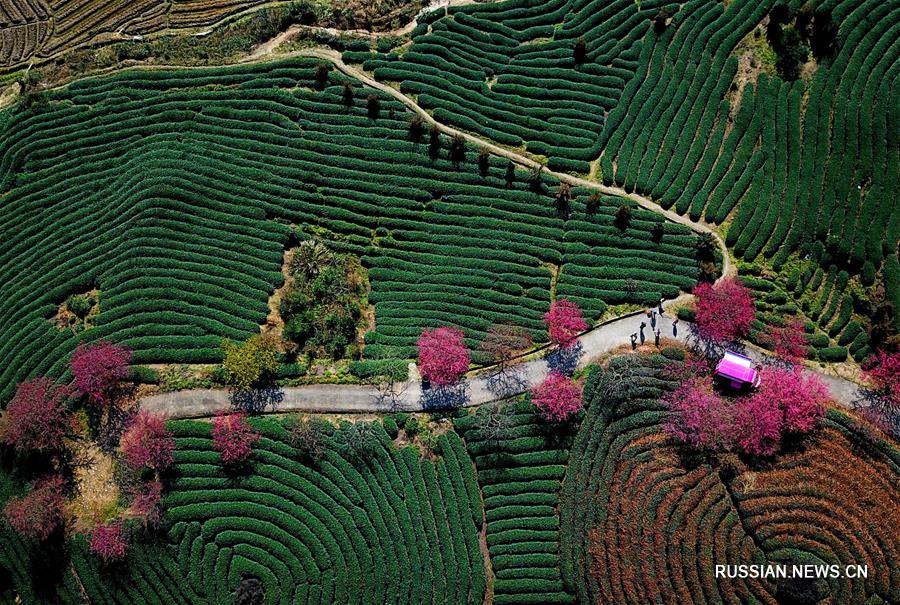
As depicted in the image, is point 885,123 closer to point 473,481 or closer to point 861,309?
point 861,309

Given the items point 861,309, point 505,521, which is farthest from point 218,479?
point 861,309

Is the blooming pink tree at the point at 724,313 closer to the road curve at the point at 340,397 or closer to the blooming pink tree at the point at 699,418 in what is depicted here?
the road curve at the point at 340,397

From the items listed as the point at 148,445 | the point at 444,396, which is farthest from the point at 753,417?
the point at 148,445

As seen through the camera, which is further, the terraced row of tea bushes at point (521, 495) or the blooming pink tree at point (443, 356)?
the blooming pink tree at point (443, 356)

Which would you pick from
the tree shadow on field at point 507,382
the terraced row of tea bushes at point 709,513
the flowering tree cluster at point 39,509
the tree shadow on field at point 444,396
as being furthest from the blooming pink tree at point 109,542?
the terraced row of tea bushes at point 709,513

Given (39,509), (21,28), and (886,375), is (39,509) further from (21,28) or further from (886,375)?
(886,375)

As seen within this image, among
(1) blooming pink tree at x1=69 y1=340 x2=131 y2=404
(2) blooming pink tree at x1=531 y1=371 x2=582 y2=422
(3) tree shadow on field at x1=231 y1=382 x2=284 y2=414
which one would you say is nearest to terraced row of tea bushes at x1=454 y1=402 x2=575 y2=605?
(2) blooming pink tree at x1=531 y1=371 x2=582 y2=422

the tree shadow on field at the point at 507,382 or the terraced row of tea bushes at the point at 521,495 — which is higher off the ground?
the tree shadow on field at the point at 507,382
